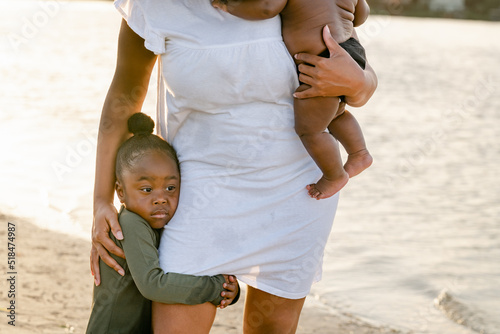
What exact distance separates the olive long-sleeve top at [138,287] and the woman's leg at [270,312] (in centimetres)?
22

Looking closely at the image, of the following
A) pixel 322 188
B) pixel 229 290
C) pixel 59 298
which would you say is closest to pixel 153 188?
pixel 229 290

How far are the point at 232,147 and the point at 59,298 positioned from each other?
228cm

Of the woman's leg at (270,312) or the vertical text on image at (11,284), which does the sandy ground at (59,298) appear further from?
the woman's leg at (270,312)

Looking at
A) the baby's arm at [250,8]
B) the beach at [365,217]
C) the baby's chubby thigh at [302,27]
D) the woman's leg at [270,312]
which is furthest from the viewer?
the beach at [365,217]

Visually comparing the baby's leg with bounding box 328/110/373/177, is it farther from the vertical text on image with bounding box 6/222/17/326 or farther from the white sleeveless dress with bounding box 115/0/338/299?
the vertical text on image with bounding box 6/222/17/326

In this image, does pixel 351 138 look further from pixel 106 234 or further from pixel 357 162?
pixel 106 234

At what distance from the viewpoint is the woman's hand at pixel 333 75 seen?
1.89 meters

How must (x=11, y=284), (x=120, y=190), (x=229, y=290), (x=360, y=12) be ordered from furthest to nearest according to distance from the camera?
(x=11, y=284), (x=360, y=12), (x=120, y=190), (x=229, y=290)

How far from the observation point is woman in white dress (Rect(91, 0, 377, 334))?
1.84 metres

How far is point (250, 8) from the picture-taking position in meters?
1.82

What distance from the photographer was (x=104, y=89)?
11961 mm

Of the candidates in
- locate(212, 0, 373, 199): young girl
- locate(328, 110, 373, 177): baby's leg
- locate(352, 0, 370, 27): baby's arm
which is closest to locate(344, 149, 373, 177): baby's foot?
locate(328, 110, 373, 177): baby's leg

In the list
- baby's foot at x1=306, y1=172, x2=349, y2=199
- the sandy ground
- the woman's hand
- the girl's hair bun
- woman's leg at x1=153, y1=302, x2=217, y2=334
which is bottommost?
the sandy ground

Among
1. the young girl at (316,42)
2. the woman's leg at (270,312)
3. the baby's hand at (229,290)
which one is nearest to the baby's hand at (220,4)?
the young girl at (316,42)
